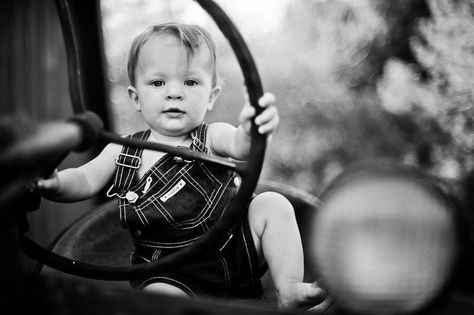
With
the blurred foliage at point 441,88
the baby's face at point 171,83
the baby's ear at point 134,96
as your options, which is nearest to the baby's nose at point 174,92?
the baby's face at point 171,83

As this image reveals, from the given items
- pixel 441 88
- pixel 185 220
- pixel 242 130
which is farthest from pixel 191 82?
pixel 441 88

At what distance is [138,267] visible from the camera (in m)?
0.97

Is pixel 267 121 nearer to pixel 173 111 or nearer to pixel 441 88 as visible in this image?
pixel 173 111

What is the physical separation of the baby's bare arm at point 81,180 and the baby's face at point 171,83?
0.50ft

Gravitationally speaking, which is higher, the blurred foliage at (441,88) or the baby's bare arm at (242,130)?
the blurred foliage at (441,88)

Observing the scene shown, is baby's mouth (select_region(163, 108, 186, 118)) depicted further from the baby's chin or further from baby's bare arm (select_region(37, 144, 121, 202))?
baby's bare arm (select_region(37, 144, 121, 202))

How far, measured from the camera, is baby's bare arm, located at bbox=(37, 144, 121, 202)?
3.51 ft

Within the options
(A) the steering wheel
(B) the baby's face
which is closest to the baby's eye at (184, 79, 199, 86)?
(B) the baby's face

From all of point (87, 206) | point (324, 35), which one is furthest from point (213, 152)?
point (324, 35)

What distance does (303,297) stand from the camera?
3.18ft

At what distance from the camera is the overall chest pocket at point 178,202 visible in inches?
44.3

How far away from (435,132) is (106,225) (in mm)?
1897

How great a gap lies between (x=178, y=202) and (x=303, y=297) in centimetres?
31

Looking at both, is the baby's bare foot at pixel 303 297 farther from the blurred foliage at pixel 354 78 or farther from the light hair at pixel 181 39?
the blurred foliage at pixel 354 78
